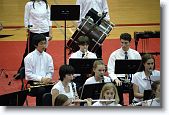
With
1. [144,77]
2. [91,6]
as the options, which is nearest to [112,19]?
[91,6]

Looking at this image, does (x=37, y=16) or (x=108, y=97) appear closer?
(x=108, y=97)

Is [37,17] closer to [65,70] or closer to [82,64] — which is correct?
[82,64]

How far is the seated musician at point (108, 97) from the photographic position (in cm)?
482

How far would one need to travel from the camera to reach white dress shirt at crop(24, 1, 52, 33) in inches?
297

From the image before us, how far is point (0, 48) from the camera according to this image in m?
8.70

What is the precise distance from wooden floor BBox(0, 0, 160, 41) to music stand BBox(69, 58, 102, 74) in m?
2.99

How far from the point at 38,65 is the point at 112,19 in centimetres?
464

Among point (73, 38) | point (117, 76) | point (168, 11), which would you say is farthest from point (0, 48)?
point (168, 11)

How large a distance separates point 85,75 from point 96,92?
37.6 inches

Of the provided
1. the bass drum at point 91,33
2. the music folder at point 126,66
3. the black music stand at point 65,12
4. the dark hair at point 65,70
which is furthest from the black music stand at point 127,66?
the bass drum at point 91,33

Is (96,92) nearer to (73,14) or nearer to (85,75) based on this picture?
(85,75)

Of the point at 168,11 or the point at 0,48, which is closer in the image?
the point at 168,11

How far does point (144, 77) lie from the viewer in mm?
5598

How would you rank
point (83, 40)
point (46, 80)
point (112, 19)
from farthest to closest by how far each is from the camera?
1. point (112, 19)
2. point (83, 40)
3. point (46, 80)
